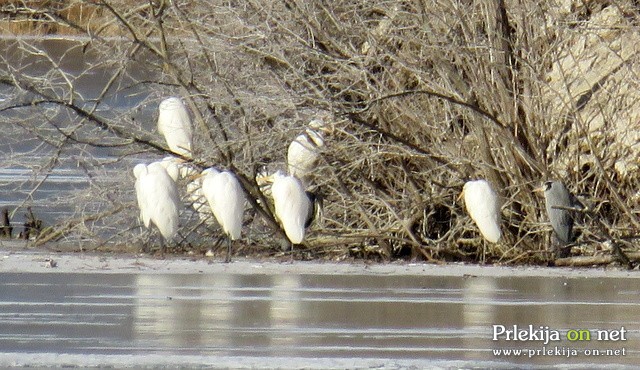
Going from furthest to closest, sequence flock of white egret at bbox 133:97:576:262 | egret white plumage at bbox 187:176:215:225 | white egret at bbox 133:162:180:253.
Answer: egret white plumage at bbox 187:176:215:225 → white egret at bbox 133:162:180:253 → flock of white egret at bbox 133:97:576:262

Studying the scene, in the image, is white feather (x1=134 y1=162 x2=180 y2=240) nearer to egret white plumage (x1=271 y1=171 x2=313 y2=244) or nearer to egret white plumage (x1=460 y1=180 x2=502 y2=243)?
egret white plumage (x1=271 y1=171 x2=313 y2=244)

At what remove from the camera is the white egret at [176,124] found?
1005cm

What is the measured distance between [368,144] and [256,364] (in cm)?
435

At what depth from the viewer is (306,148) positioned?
9.88m

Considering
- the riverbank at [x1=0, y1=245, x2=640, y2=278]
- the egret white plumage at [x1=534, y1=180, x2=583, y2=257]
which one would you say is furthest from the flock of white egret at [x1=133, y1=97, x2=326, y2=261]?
the egret white plumage at [x1=534, y1=180, x2=583, y2=257]

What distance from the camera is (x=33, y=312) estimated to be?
7215 mm

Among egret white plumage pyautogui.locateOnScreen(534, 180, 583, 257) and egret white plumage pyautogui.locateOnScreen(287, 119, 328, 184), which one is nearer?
egret white plumage pyautogui.locateOnScreen(534, 180, 583, 257)

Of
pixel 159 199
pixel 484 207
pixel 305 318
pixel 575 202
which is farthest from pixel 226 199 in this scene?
pixel 575 202

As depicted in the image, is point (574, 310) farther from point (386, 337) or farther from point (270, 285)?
point (270, 285)

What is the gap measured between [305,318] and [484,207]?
2.58 m

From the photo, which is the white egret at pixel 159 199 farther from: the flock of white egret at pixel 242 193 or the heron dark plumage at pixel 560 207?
the heron dark plumage at pixel 560 207

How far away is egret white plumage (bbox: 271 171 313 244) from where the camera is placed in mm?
9492

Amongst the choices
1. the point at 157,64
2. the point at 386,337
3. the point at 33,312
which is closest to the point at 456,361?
the point at 386,337

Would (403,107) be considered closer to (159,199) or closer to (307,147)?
(307,147)
